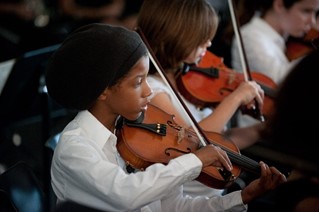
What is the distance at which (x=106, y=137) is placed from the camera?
142 cm

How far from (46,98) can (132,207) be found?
3.18 feet

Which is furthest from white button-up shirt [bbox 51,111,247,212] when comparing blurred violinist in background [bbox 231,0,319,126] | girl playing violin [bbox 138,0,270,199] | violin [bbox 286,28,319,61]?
violin [bbox 286,28,319,61]

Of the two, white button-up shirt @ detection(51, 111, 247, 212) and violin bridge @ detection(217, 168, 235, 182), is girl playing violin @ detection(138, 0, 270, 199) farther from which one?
white button-up shirt @ detection(51, 111, 247, 212)

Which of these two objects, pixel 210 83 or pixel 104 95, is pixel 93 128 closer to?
pixel 104 95

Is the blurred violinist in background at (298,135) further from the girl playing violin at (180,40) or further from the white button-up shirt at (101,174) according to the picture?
the girl playing violin at (180,40)

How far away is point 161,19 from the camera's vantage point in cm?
181

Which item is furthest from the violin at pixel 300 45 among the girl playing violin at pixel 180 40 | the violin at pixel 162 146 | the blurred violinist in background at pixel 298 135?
the blurred violinist in background at pixel 298 135

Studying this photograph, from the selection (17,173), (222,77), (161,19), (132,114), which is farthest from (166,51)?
(17,173)

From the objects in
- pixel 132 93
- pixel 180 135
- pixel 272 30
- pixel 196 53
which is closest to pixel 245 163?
pixel 180 135

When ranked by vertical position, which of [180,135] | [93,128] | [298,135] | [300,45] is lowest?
[300,45]

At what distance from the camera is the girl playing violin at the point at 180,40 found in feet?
5.89

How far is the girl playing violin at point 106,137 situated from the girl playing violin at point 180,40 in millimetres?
310

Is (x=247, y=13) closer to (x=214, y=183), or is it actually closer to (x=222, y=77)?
(x=222, y=77)

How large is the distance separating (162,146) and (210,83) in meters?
0.53
